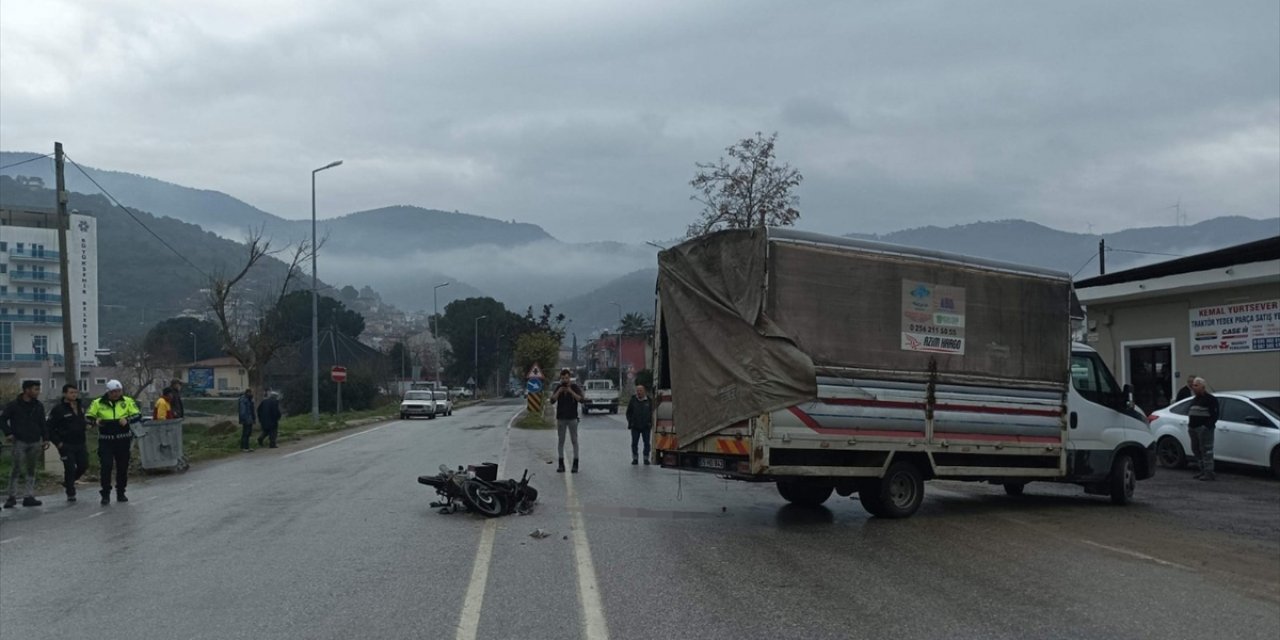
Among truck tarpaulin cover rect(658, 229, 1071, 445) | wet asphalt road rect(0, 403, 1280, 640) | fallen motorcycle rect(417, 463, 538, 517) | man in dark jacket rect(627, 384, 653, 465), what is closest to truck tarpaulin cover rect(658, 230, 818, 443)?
truck tarpaulin cover rect(658, 229, 1071, 445)

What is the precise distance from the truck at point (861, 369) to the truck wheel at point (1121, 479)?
696 mm

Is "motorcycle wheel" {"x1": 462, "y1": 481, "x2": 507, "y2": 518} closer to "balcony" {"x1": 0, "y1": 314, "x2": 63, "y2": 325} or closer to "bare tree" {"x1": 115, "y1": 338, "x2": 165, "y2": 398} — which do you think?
"bare tree" {"x1": 115, "y1": 338, "x2": 165, "y2": 398}

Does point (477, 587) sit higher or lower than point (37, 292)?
lower

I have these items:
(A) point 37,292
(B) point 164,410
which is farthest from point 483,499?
(A) point 37,292

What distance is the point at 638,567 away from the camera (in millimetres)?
8547

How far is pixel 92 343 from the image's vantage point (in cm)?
8012

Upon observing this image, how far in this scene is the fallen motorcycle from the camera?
1157 centimetres

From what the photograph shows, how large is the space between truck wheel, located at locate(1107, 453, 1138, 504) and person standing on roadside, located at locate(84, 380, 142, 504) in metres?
13.6

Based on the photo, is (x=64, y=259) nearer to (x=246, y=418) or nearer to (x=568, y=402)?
(x=246, y=418)

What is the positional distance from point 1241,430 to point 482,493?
13266 millimetres

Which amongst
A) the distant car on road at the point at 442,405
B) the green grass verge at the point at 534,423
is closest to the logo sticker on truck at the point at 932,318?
the green grass verge at the point at 534,423

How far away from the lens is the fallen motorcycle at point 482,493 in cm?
1157

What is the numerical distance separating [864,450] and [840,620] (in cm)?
442

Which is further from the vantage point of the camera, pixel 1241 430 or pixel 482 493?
pixel 1241 430
